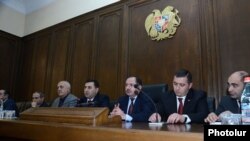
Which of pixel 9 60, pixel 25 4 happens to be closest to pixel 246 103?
pixel 9 60

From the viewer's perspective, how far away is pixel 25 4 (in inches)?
243

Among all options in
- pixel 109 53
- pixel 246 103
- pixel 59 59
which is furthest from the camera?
pixel 59 59

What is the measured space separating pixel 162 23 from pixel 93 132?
9.66 feet

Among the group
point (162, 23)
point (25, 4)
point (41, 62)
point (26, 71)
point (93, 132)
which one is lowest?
point (93, 132)

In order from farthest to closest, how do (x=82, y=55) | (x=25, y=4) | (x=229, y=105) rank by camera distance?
(x=25, y=4) → (x=82, y=55) → (x=229, y=105)

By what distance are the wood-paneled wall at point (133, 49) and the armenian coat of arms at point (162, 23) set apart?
76mm

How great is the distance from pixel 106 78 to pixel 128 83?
1481 mm

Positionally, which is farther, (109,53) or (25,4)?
(25,4)

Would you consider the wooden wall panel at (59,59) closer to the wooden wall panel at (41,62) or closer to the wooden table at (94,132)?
the wooden wall panel at (41,62)

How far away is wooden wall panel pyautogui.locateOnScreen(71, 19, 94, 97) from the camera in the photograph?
15.1ft

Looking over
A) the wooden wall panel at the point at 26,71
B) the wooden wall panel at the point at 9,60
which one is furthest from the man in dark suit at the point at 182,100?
the wooden wall panel at the point at 9,60

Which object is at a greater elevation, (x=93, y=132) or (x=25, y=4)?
(x=25, y=4)

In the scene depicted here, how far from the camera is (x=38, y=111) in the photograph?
1.57 metres

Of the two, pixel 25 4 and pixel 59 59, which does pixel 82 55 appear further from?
pixel 25 4
